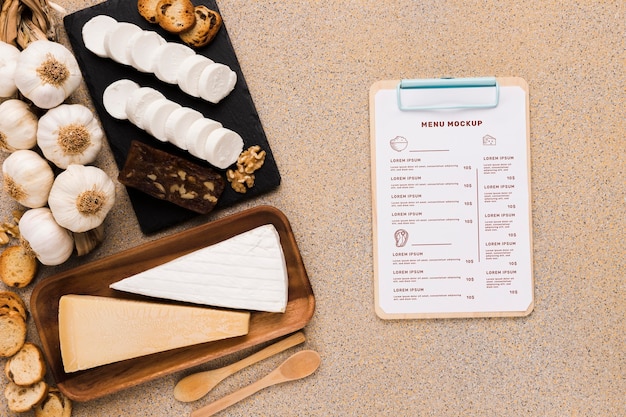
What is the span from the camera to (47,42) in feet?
2.56

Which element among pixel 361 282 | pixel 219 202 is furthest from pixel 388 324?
pixel 219 202

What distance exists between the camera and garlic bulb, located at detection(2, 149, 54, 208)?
779mm

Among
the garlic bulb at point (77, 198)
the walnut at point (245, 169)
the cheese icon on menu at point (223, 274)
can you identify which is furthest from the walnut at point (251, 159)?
the garlic bulb at point (77, 198)

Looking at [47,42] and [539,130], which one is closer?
[47,42]

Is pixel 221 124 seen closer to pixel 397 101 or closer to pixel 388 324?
pixel 397 101

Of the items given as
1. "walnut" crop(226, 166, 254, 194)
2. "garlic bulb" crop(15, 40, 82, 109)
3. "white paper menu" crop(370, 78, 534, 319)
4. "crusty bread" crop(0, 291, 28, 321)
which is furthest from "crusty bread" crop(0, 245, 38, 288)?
"white paper menu" crop(370, 78, 534, 319)

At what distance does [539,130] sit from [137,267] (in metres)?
0.73

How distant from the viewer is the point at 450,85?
865 mm

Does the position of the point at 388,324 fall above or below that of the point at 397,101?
below

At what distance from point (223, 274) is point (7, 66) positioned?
1.52 ft

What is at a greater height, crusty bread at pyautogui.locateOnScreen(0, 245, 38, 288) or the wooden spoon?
crusty bread at pyautogui.locateOnScreen(0, 245, 38, 288)

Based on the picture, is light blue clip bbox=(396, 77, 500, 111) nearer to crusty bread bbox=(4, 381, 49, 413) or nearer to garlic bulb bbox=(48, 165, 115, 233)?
garlic bulb bbox=(48, 165, 115, 233)

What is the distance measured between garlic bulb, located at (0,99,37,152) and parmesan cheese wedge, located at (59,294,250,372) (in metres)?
0.25

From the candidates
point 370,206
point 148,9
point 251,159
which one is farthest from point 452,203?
point 148,9
